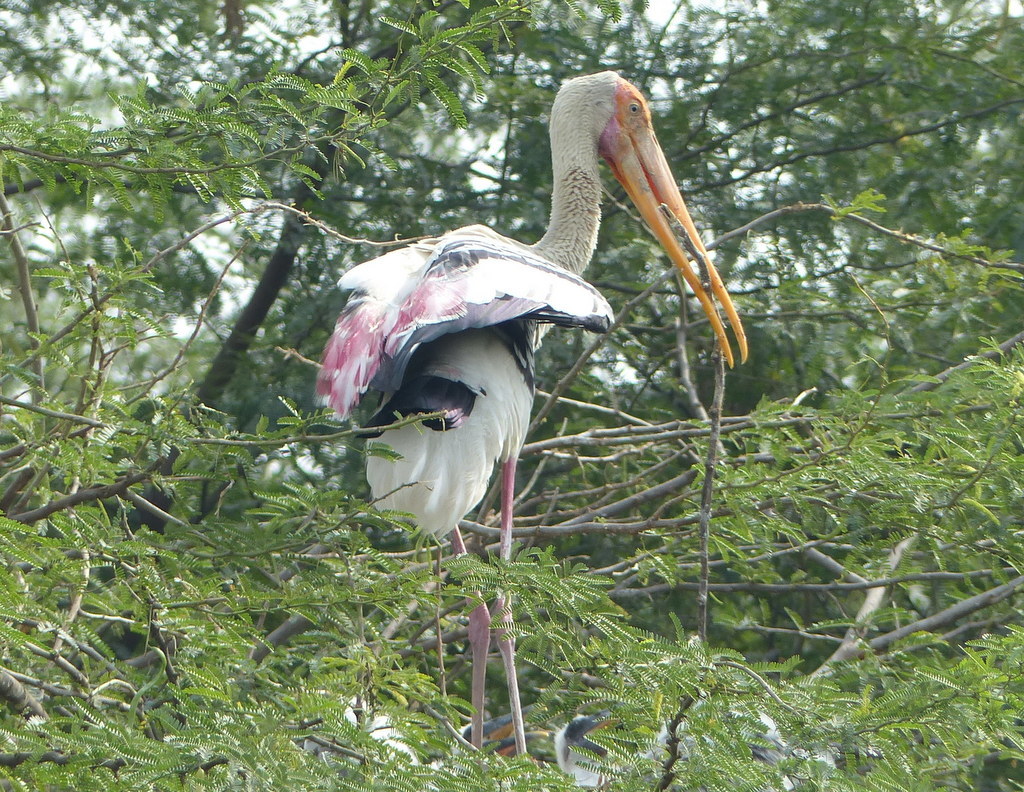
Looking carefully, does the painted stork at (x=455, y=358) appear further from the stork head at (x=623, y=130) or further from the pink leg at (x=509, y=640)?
the stork head at (x=623, y=130)

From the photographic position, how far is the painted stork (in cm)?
340

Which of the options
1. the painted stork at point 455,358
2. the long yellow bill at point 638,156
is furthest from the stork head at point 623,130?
the painted stork at point 455,358

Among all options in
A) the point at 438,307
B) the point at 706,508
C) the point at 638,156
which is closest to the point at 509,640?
the point at 438,307

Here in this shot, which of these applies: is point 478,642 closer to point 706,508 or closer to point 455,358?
point 455,358

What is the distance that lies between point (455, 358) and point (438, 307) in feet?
0.89

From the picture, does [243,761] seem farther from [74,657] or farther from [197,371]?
[197,371]

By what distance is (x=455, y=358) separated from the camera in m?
3.61

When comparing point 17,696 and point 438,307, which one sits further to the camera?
point 438,307

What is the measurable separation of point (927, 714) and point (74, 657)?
2246 millimetres

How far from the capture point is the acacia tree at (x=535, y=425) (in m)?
2.55

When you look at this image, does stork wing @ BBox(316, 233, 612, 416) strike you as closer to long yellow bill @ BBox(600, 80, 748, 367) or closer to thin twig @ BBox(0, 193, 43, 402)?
thin twig @ BBox(0, 193, 43, 402)

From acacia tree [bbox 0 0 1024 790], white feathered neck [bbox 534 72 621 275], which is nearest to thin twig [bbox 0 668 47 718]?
acacia tree [bbox 0 0 1024 790]

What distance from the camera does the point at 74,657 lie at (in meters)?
3.56

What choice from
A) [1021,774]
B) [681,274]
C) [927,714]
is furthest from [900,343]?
[927,714]
